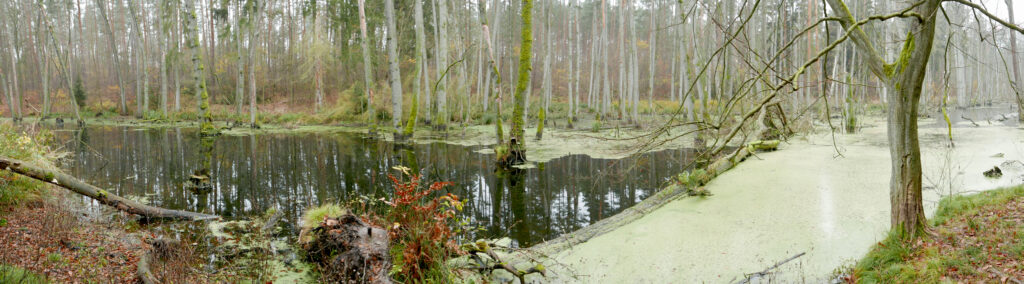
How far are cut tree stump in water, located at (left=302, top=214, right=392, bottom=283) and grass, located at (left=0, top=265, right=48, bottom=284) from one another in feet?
5.52

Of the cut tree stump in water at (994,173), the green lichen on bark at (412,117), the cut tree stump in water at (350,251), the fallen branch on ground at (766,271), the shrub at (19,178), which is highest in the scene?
the green lichen on bark at (412,117)

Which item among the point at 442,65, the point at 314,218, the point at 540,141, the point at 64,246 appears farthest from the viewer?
the point at 442,65

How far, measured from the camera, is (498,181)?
8664 mm

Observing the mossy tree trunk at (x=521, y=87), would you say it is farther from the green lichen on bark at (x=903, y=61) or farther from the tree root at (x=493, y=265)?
the green lichen on bark at (x=903, y=61)

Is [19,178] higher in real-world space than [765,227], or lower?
higher

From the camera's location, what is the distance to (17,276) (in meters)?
3.10

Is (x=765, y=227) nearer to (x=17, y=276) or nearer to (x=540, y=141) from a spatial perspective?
(x=17, y=276)

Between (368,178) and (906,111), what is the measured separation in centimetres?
766

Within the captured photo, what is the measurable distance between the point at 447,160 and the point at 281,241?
6.21 metres

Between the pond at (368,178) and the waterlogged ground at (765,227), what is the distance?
30.6 inches

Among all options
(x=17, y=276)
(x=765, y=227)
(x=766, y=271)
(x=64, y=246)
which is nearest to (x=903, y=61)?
(x=766, y=271)

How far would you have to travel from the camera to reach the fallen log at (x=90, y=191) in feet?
15.2

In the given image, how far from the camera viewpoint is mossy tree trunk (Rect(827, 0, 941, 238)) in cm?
323

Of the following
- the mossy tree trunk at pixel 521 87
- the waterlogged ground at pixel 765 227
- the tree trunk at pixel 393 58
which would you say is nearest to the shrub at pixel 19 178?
the waterlogged ground at pixel 765 227
